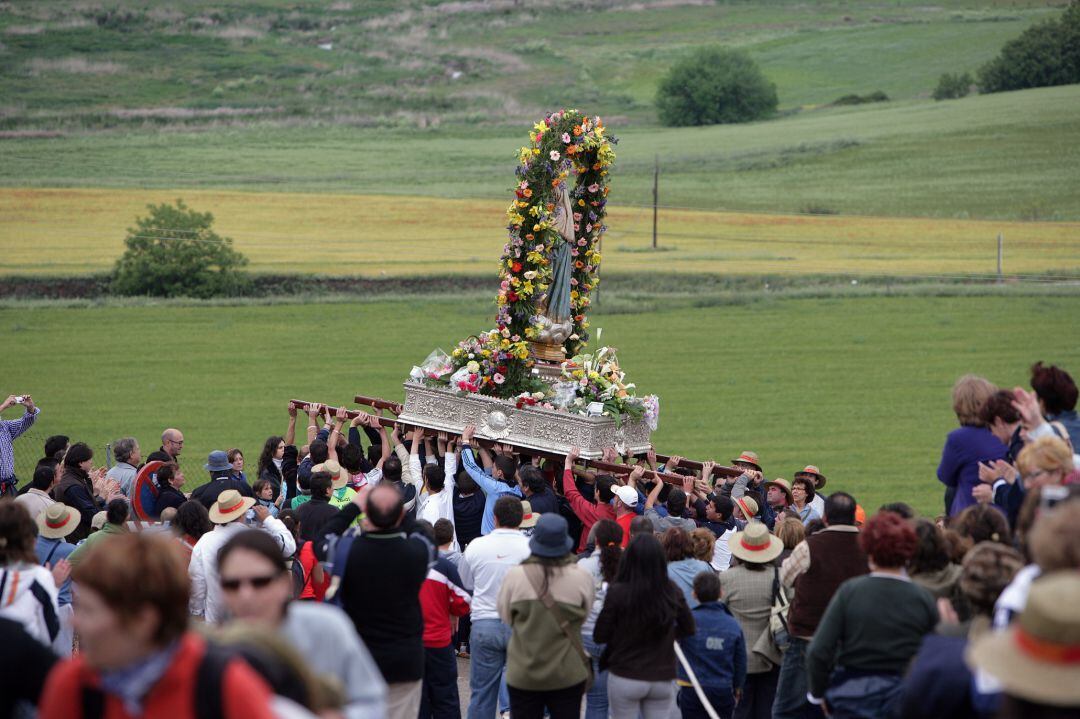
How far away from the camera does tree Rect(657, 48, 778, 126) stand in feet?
283

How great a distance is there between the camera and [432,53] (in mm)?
96438

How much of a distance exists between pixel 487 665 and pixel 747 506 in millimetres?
3690

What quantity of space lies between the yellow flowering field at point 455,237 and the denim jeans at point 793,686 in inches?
1581

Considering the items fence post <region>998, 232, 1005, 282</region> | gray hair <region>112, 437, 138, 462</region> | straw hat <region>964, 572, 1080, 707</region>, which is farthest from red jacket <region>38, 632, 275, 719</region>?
fence post <region>998, 232, 1005, 282</region>

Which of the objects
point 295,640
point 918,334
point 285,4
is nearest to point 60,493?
point 295,640

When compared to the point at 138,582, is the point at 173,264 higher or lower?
lower

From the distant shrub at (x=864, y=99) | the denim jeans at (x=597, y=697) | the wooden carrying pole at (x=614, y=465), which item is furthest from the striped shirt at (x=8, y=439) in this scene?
the distant shrub at (x=864, y=99)

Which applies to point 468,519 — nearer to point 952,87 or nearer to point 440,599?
point 440,599

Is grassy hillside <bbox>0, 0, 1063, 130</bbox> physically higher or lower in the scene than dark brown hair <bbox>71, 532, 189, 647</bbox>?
higher

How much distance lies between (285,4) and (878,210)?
52322 mm

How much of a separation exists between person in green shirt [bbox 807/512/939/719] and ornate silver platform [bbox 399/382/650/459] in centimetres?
731

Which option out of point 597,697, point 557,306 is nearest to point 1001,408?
point 597,697

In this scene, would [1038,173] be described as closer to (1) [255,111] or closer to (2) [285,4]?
(1) [255,111]

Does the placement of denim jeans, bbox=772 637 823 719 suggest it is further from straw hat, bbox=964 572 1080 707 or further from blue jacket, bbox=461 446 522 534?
straw hat, bbox=964 572 1080 707
